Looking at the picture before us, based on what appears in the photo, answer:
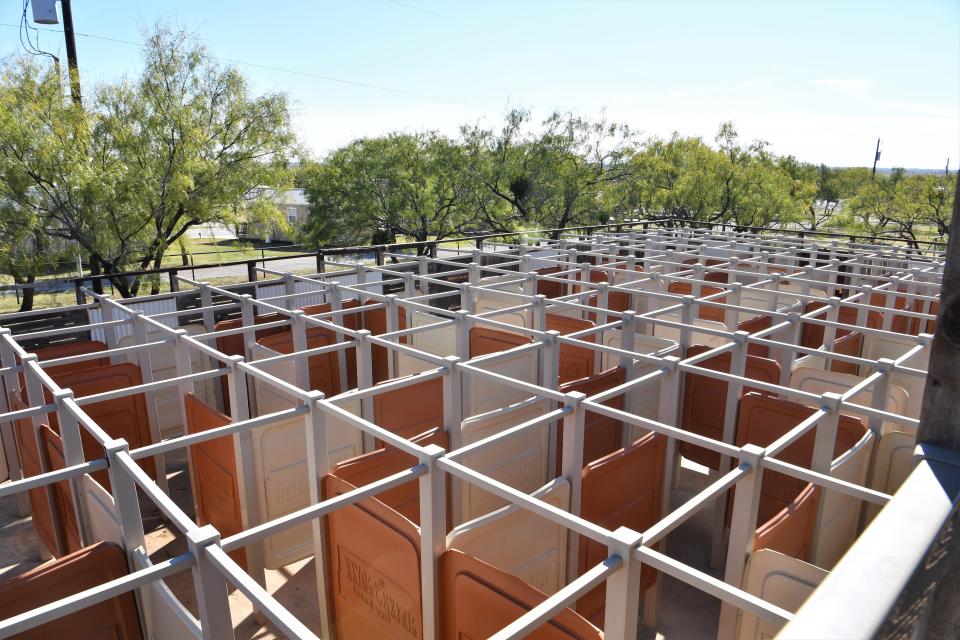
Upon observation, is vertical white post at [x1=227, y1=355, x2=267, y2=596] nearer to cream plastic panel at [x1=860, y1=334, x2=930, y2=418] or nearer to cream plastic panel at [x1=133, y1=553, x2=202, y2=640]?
cream plastic panel at [x1=133, y1=553, x2=202, y2=640]

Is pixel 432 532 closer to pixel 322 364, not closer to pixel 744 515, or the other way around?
pixel 744 515

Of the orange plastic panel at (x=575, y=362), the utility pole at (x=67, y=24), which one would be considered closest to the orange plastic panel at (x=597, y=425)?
the orange plastic panel at (x=575, y=362)

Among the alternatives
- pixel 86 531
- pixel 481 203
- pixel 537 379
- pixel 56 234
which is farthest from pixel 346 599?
pixel 481 203

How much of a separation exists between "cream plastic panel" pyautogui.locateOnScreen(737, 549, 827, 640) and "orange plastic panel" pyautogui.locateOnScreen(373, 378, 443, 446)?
302 cm

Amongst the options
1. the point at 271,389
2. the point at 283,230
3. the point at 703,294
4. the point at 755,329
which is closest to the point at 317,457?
the point at 271,389

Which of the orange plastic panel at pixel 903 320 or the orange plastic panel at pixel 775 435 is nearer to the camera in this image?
the orange plastic panel at pixel 775 435

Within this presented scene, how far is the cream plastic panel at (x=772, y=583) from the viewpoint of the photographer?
2.71m

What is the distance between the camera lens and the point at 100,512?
327cm

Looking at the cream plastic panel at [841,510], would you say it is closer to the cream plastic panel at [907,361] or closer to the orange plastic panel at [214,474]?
the cream plastic panel at [907,361]

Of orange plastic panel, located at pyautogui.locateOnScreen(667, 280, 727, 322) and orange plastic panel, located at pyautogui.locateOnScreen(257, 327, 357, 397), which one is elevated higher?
orange plastic panel, located at pyautogui.locateOnScreen(667, 280, 727, 322)

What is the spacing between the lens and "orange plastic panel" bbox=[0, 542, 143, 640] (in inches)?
106

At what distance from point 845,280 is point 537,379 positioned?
395 inches

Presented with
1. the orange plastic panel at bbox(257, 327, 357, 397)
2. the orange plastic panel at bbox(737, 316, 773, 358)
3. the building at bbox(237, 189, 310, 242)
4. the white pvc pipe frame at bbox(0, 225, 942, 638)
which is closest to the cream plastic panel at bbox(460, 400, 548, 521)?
the white pvc pipe frame at bbox(0, 225, 942, 638)

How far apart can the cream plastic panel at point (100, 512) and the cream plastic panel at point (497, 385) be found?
9.03ft
